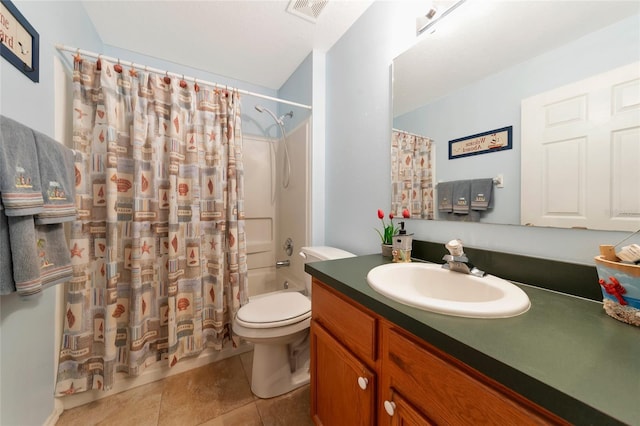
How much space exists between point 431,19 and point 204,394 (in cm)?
227

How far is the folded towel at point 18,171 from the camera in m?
0.76

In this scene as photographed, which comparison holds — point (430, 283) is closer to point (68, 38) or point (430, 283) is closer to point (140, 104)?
point (140, 104)

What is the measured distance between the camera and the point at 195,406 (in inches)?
48.7

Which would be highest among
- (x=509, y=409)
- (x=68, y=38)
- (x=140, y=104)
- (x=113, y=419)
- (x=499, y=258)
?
(x=68, y=38)

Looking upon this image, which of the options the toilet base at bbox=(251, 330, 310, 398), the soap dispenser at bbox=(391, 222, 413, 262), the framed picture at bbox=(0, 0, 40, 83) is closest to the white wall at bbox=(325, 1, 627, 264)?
the soap dispenser at bbox=(391, 222, 413, 262)

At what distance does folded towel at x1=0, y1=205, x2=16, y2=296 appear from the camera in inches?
30.0

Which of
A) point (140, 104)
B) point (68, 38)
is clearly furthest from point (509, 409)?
point (68, 38)

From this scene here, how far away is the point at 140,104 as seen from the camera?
4.54 feet

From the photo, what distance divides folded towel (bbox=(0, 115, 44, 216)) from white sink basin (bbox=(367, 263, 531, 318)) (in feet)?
3.98

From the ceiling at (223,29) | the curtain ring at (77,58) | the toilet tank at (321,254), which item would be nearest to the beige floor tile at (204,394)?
the toilet tank at (321,254)

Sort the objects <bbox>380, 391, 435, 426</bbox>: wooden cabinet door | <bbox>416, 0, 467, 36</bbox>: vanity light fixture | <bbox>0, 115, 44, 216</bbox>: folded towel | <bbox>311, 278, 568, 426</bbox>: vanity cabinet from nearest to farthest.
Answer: <bbox>311, 278, 568, 426</bbox>: vanity cabinet, <bbox>380, 391, 435, 426</bbox>: wooden cabinet door, <bbox>0, 115, 44, 216</bbox>: folded towel, <bbox>416, 0, 467, 36</bbox>: vanity light fixture

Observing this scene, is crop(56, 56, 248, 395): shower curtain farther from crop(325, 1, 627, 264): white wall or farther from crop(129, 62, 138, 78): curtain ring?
crop(325, 1, 627, 264): white wall

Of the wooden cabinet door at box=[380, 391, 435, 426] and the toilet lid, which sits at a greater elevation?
the wooden cabinet door at box=[380, 391, 435, 426]

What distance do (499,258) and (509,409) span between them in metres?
0.55
